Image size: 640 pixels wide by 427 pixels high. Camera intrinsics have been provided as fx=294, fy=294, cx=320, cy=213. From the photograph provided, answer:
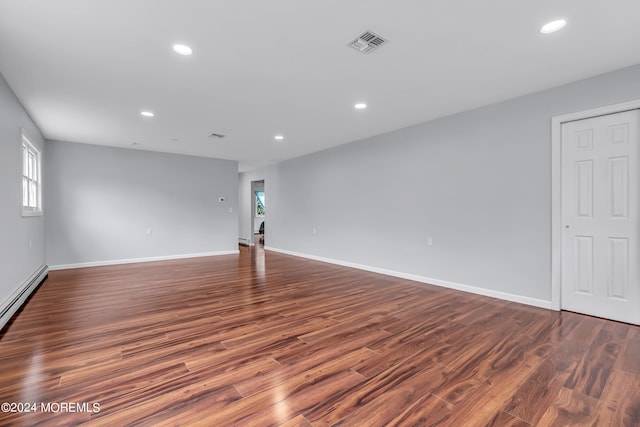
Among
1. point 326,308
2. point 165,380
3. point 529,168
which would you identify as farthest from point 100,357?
point 529,168

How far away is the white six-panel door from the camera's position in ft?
9.61

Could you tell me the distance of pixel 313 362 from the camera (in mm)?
2168

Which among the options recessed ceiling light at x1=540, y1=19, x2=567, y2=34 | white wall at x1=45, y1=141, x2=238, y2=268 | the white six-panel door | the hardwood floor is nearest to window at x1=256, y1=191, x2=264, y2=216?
white wall at x1=45, y1=141, x2=238, y2=268

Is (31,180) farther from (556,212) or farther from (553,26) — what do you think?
(556,212)

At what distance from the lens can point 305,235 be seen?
721 centimetres

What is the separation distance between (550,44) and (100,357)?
14.6ft

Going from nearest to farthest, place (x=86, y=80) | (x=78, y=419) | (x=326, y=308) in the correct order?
(x=78, y=419)
(x=86, y=80)
(x=326, y=308)

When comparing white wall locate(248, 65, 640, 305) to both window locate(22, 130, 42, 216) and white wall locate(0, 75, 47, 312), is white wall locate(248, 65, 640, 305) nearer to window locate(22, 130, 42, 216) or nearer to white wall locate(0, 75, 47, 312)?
white wall locate(0, 75, 47, 312)

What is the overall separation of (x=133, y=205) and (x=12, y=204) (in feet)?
10.2

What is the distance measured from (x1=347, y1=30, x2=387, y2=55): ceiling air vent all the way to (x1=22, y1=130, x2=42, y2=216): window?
4.46 m

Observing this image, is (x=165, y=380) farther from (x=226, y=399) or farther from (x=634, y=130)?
(x=634, y=130)

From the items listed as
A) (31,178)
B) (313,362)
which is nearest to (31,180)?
(31,178)

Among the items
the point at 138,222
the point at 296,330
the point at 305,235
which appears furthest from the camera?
the point at 305,235

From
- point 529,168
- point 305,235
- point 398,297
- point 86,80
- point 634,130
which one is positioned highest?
point 86,80
